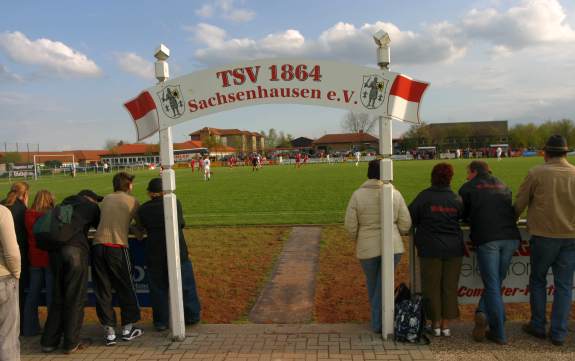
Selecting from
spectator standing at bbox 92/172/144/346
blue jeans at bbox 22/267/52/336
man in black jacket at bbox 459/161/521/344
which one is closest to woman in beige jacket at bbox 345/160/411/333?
man in black jacket at bbox 459/161/521/344

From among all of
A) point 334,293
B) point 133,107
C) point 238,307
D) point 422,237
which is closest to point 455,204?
point 422,237

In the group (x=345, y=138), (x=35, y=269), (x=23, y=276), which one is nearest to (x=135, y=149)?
(x=345, y=138)

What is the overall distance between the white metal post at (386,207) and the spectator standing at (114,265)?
2601mm

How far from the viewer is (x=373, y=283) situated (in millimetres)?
4613

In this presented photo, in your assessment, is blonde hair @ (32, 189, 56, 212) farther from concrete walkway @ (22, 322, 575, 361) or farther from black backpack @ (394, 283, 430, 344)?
black backpack @ (394, 283, 430, 344)

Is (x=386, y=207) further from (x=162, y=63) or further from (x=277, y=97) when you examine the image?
(x=162, y=63)

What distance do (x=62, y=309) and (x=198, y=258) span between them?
12.0 ft

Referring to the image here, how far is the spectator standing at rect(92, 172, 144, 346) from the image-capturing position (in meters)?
4.47

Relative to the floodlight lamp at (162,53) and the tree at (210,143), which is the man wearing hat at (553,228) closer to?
the floodlight lamp at (162,53)

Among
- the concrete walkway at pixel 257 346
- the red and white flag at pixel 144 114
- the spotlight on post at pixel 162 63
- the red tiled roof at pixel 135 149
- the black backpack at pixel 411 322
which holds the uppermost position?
the red tiled roof at pixel 135 149

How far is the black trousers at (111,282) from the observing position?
14.7 feet

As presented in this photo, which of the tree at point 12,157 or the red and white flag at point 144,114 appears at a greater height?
the tree at point 12,157

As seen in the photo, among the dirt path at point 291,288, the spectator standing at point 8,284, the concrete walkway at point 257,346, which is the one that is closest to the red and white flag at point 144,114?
the spectator standing at point 8,284

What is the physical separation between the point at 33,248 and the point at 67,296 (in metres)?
0.74
